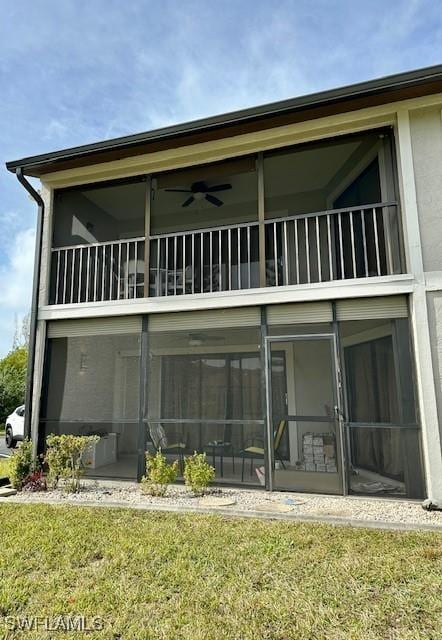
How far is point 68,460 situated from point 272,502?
10.3 ft

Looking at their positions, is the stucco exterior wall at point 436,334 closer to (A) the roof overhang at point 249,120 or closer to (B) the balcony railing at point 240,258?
(B) the balcony railing at point 240,258

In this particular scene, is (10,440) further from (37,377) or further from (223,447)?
(223,447)

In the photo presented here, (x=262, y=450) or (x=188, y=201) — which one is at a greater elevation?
(x=188, y=201)

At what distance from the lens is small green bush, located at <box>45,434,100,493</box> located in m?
6.12

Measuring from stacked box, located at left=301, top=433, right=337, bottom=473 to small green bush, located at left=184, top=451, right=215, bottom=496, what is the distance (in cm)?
138

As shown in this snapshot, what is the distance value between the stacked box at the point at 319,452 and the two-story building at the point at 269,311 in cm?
2

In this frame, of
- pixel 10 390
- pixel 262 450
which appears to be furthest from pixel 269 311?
pixel 10 390

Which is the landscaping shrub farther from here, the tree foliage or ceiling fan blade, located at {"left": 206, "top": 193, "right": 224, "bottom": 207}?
the tree foliage

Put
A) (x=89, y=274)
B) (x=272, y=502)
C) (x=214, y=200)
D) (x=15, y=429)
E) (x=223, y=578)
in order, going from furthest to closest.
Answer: (x=15, y=429)
(x=214, y=200)
(x=89, y=274)
(x=272, y=502)
(x=223, y=578)

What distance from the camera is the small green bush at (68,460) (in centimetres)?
612

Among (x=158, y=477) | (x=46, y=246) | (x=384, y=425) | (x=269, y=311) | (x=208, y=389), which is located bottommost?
(x=158, y=477)

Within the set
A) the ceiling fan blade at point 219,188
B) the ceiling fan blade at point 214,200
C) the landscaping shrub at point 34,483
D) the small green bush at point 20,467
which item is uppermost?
the ceiling fan blade at point 219,188

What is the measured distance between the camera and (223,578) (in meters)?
3.25

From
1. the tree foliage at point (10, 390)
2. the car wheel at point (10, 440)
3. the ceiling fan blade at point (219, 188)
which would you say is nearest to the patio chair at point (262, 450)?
the ceiling fan blade at point (219, 188)
